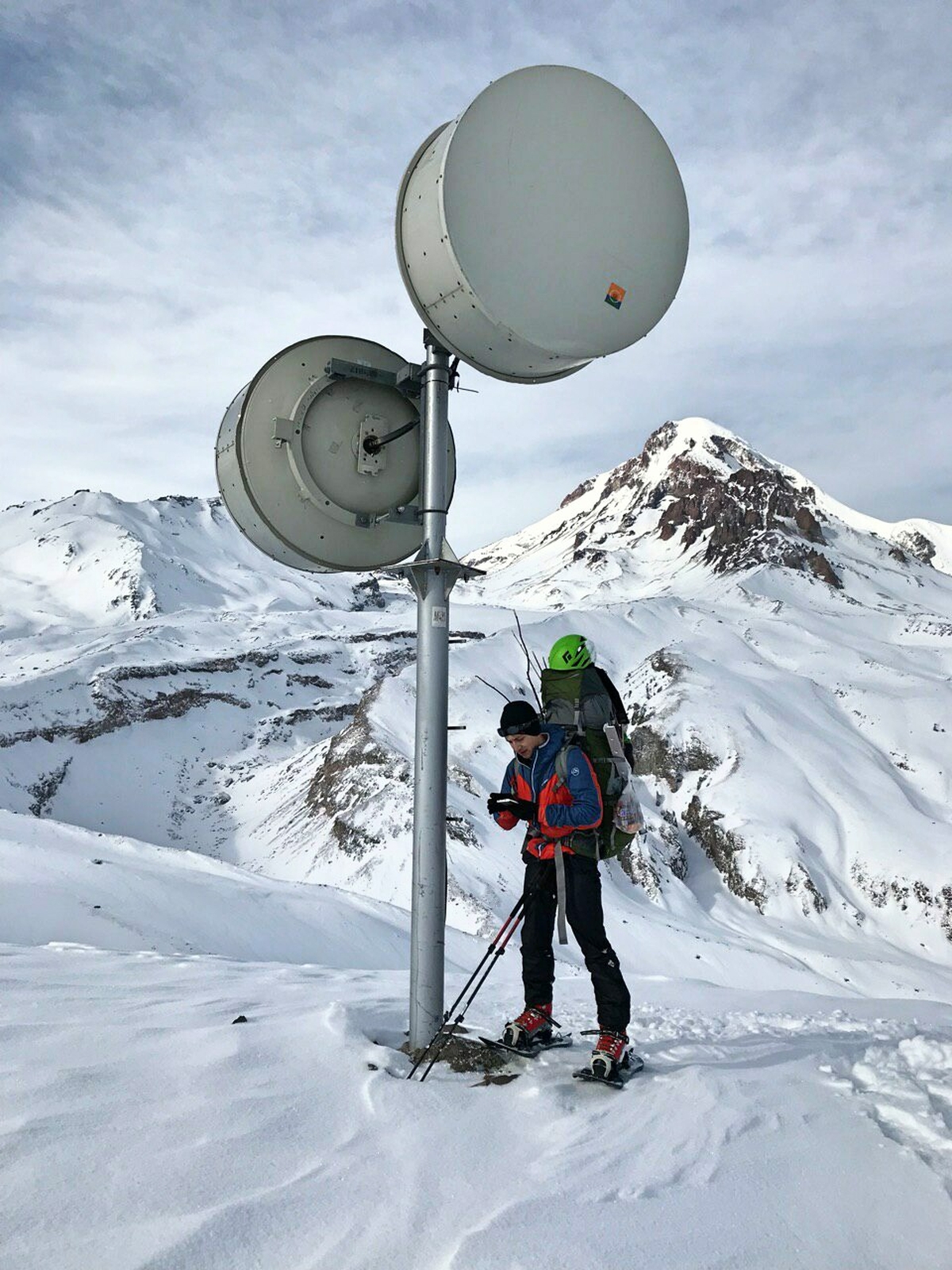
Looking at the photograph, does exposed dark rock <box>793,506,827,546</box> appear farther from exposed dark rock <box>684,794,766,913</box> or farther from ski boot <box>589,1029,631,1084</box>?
ski boot <box>589,1029,631,1084</box>

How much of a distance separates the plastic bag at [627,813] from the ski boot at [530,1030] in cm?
129

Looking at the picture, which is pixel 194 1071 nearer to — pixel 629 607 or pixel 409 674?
pixel 409 674

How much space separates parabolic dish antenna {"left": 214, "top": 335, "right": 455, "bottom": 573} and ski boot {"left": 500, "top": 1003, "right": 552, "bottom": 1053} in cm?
312

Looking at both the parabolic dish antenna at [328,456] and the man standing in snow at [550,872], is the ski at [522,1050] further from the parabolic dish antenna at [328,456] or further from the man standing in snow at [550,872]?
the parabolic dish antenna at [328,456]

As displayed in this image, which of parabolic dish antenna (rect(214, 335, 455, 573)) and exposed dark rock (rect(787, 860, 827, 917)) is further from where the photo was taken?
exposed dark rock (rect(787, 860, 827, 917))

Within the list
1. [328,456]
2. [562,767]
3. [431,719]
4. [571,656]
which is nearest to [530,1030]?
[562,767]

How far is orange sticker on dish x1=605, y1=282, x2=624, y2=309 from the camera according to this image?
482 centimetres

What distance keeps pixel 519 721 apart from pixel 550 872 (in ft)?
3.42

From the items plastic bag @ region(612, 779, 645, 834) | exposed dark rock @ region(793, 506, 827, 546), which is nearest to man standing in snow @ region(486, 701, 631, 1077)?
plastic bag @ region(612, 779, 645, 834)

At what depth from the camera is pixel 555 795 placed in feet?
16.3

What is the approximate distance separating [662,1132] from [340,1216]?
1.75 metres

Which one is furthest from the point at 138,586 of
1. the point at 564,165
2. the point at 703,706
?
the point at 564,165

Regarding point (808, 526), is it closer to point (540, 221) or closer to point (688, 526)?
point (688, 526)

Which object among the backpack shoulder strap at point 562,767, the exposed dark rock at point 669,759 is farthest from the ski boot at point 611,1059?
the exposed dark rock at point 669,759
